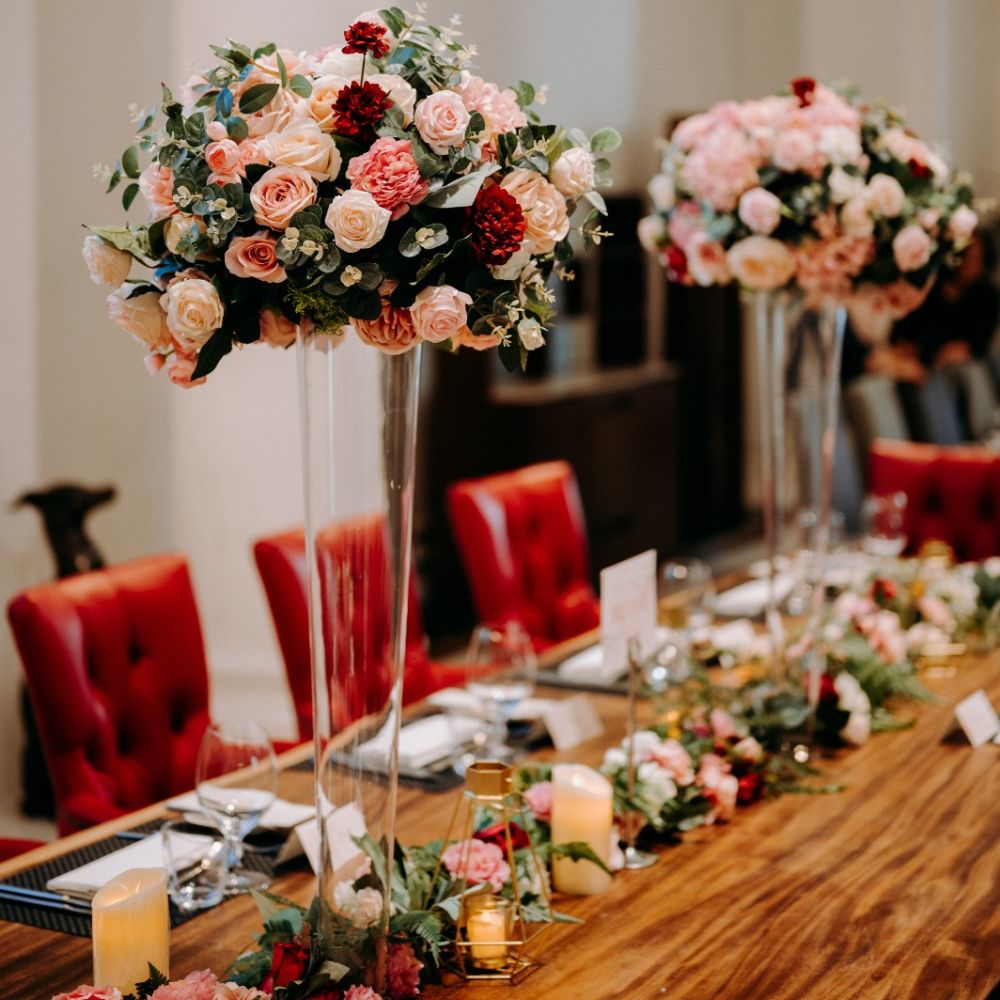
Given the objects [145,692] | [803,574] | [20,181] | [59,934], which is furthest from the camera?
[20,181]

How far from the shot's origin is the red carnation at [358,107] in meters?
1.35

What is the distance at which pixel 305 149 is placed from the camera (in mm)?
1335

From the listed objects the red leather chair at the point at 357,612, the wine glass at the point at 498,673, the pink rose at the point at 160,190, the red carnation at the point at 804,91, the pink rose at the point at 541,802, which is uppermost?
the red carnation at the point at 804,91

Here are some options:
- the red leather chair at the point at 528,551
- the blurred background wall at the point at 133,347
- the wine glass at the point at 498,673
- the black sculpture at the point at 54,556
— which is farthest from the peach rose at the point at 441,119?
the black sculpture at the point at 54,556

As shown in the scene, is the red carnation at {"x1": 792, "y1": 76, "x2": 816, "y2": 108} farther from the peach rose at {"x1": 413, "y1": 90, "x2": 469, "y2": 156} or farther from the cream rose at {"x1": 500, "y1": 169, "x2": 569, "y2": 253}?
the peach rose at {"x1": 413, "y1": 90, "x2": 469, "y2": 156}

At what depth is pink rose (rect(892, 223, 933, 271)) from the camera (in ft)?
8.03

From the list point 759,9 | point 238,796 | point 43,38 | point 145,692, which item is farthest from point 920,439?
point 238,796

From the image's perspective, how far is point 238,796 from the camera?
6.02 ft

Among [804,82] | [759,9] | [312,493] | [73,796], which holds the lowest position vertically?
[73,796]

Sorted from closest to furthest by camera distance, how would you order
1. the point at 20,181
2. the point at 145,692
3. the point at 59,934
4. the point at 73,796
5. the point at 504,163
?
the point at 504,163, the point at 59,934, the point at 73,796, the point at 145,692, the point at 20,181

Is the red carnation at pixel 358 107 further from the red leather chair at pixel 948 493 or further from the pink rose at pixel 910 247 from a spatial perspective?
the red leather chair at pixel 948 493

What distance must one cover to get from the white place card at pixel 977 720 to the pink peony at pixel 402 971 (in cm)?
122

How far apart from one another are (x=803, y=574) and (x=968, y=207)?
69 centimetres

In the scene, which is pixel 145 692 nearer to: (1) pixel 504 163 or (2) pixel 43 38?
(1) pixel 504 163
